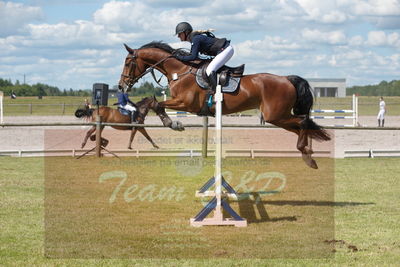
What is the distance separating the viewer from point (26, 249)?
591 cm

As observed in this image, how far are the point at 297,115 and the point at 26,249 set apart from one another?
4.77 metres

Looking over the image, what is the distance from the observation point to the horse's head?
8891 millimetres

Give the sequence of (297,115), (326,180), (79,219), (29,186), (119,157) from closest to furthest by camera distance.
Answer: (79,219) → (297,115) → (29,186) → (326,180) → (119,157)

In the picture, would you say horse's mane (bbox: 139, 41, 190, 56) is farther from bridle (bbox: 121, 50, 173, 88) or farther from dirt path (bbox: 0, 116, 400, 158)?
dirt path (bbox: 0, 116, 400, 158)

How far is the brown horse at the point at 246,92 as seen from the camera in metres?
8.48

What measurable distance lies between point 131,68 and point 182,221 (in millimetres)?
2794

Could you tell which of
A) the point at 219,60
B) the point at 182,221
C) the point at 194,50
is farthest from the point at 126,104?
the point at 182,221

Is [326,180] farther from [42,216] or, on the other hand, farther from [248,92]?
[42,216]

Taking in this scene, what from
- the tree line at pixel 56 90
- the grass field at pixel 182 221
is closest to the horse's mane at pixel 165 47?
the grass field at pixel 182 221

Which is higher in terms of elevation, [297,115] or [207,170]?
[297,115]

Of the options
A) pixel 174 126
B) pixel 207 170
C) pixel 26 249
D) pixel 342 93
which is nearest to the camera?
pixel 26 249

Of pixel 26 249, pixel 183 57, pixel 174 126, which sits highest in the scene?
pixel 183 57

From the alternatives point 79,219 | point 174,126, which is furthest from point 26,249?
point 174,126

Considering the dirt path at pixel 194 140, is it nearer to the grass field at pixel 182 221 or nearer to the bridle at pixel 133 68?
the grass field at pixel 182 221
